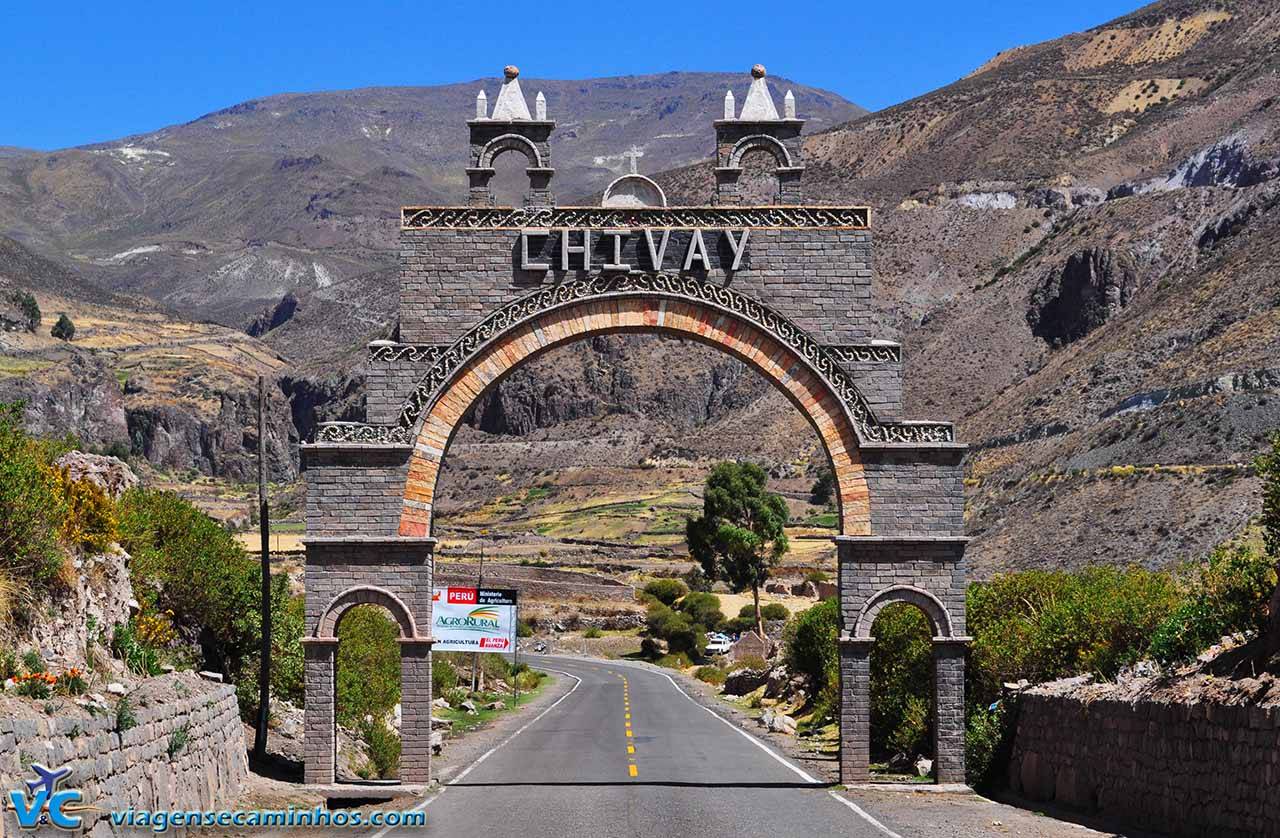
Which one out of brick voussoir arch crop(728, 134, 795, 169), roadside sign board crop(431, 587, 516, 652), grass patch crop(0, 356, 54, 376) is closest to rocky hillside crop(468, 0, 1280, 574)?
roadside sign board crop(431, 587, 516, 652)

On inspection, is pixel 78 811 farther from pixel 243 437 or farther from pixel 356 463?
pixel 243 437

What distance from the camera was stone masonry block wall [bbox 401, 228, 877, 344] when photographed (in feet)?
73.3

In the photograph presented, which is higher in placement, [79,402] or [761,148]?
[79,402]

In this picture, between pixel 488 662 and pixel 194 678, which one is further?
pixel 488 662

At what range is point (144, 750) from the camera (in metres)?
14.9

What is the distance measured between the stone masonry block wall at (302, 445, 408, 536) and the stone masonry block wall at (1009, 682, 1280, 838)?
8.76 m

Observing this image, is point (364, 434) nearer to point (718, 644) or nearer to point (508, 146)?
point (508, 146)

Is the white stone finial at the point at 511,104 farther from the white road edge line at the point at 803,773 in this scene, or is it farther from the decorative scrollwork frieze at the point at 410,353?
the white road edge line at the point at 803,773

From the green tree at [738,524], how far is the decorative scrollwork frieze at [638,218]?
174ft

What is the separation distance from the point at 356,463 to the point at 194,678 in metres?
4.12

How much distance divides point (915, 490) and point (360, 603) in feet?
25.2

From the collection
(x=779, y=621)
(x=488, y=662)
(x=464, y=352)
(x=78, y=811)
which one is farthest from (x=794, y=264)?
(x=779, y=621)

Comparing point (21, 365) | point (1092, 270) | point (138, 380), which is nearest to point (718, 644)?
point (1092, 270)

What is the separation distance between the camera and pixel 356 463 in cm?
2202
